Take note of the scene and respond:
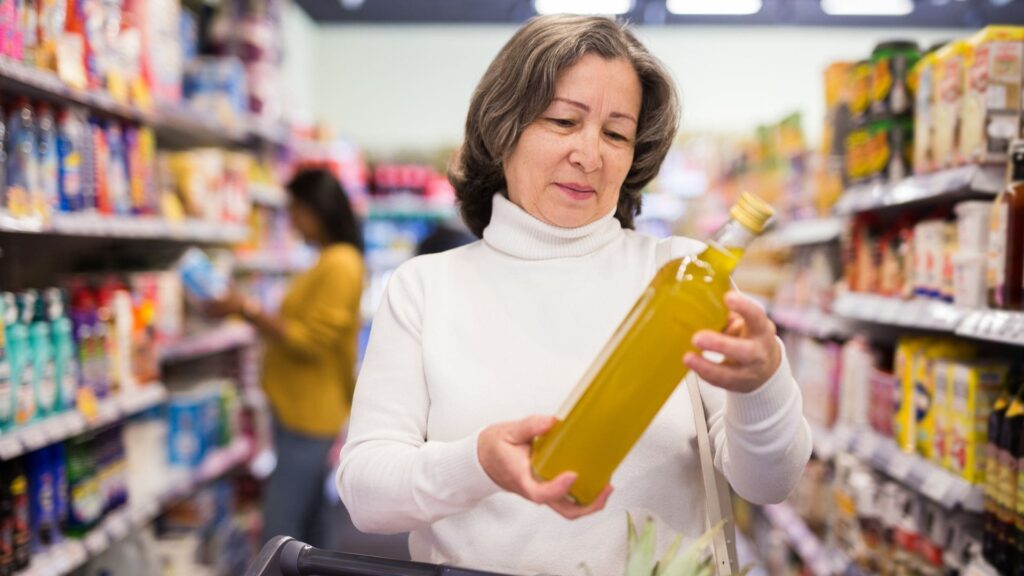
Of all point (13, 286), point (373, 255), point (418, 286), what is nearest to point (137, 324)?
point (13, 286)

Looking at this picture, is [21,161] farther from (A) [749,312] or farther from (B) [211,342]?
(A) [749,312]

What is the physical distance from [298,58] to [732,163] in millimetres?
4381

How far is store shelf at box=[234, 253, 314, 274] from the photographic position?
14.2 feet

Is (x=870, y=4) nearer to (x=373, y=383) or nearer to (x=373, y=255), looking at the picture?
(x=373, y=255)

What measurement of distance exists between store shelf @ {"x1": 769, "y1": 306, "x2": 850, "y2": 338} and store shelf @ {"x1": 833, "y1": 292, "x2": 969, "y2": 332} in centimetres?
29

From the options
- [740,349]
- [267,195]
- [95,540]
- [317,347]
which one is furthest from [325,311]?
[740,349]

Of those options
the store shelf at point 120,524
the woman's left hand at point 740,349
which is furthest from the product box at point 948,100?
the store shelf at point 120,524

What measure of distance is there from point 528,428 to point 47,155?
6.31 feet

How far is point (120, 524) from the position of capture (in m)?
2.62

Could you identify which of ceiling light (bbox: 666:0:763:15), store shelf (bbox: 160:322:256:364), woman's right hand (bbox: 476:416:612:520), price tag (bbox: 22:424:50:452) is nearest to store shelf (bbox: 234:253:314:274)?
store shelf (bbox: 160:322:256:364)

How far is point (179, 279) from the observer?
3395mm

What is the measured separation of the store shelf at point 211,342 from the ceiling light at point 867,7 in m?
5.66

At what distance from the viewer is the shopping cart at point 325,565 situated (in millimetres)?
1028

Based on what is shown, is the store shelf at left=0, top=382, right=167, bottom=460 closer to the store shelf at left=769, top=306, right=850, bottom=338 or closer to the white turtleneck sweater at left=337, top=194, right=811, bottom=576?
the white turtleneck sweater at left=337, top=194, right=811, bottom=576
